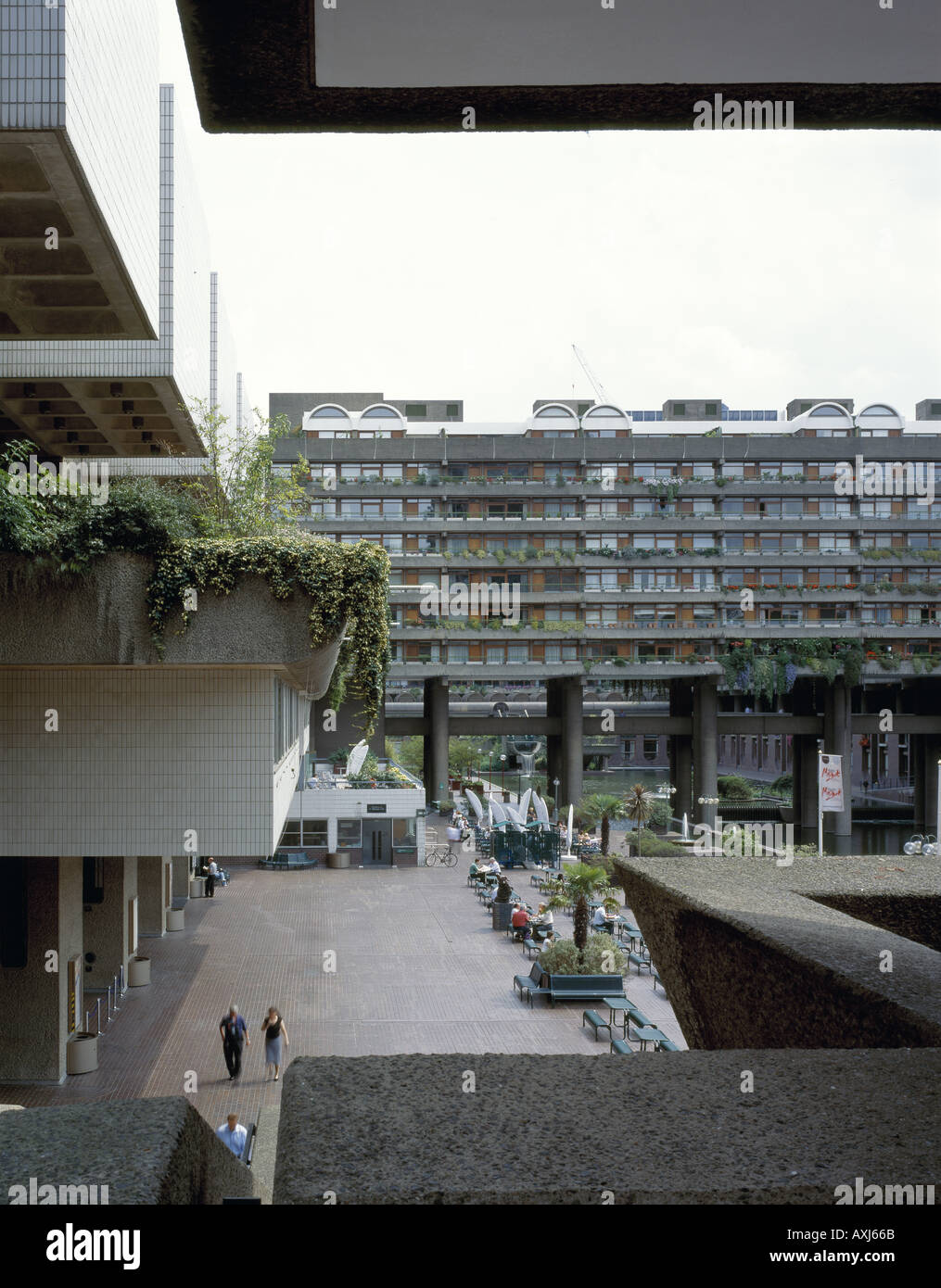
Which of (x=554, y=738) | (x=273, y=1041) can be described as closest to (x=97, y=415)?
(x=273, y=1041)

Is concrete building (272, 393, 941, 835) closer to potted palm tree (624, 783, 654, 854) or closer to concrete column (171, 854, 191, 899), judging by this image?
potted palm tree (624, 783, 654, 854)

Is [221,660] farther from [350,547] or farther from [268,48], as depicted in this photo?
[268,48]

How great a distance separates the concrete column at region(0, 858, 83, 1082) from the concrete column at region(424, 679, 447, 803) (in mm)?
41072

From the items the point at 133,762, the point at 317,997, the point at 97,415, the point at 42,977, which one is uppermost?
the point at 97,415

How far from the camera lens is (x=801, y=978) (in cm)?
395

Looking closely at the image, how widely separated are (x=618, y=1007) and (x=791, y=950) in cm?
1620

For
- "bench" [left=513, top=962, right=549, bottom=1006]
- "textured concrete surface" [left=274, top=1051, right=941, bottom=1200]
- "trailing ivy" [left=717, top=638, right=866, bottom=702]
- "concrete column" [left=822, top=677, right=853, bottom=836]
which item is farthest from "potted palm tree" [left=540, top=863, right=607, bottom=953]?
"concrete column" [left=822, top=677, right=853, bottom=836]

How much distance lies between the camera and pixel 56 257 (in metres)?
10.6

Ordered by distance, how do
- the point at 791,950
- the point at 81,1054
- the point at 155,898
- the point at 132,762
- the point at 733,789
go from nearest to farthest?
1. the point at 791,950
2. the point at 132,762
3. the point at 81,1054
4. the point at 155,898
5. the point at 733,789

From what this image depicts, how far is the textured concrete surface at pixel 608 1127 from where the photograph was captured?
77.4 inches

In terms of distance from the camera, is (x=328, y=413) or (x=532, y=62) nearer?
(x=532, y=62)

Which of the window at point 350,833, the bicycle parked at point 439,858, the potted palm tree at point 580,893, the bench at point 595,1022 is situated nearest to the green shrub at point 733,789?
the bicycle parked at point 439,858

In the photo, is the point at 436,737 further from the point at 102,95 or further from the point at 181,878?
the point at 102,95

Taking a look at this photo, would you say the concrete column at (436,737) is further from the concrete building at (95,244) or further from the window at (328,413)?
the concrete building at (95,244)
